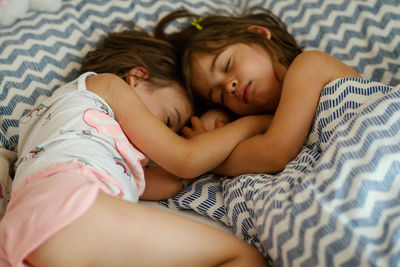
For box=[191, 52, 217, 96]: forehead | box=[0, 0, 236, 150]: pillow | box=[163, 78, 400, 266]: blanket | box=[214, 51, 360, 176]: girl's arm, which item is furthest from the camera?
box=[191, 52, 217, 96]: forehead

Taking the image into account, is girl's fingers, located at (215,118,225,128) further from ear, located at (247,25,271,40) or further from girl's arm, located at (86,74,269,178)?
ear, located at (247,25,271,40)

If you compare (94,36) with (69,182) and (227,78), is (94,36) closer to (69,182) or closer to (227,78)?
(227,78)

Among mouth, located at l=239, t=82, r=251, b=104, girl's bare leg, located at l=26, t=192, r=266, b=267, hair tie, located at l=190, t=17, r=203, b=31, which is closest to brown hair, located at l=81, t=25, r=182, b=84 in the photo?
hair tie, located at l=190, t=17, r=203, b=31

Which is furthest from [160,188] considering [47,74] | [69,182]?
[47,74]

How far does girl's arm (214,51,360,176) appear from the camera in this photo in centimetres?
106

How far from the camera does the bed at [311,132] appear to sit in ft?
2.33

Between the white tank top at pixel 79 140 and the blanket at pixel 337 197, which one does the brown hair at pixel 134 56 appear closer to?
the white tank top at pixel 79 140

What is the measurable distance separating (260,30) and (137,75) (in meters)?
0.43

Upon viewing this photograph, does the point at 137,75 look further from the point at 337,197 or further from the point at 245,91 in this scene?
the point at 337,197

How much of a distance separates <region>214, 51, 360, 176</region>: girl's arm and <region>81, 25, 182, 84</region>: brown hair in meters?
0.39

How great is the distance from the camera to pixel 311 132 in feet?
3.54

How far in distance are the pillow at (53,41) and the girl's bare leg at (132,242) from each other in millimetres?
551

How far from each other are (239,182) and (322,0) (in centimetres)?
76

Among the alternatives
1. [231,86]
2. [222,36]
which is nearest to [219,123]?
[231,86]
